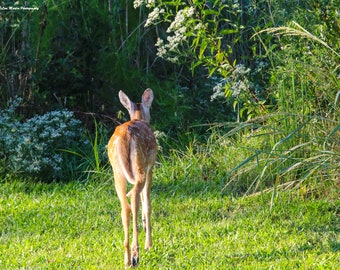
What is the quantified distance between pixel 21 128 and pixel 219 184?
2.45 meters

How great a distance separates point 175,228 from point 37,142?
2.72 m

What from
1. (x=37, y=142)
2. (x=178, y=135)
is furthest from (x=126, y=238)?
(x=178, y=135)

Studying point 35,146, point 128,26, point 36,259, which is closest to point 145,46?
→ point 128,26

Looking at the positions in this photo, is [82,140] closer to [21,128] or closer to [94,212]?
[21,128]

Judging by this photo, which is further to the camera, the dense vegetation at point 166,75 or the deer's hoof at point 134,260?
the dense vegetation at point 166,75

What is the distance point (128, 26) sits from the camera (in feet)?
37.7

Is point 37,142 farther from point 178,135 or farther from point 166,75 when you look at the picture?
point 166,75

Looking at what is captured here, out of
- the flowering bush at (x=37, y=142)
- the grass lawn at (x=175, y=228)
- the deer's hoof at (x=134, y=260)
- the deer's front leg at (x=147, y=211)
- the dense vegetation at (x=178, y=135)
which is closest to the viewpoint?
the deer's hoof at (x=134, y=260)

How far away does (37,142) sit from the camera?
30.9 ft

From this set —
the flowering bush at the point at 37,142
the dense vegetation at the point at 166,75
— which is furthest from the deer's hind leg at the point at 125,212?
the flowering bush at the point at 37,142

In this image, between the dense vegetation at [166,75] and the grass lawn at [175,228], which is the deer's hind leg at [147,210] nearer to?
the grass lawn at [175,228]

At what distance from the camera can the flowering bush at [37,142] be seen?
918 cm

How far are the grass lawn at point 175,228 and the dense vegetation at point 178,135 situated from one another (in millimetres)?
19

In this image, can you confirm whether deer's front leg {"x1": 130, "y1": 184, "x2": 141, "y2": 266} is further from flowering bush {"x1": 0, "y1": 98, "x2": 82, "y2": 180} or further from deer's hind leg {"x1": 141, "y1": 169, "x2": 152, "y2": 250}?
flowering bush {"x1": 0, "y1": 98, "x2": 82, "y2": 180}
